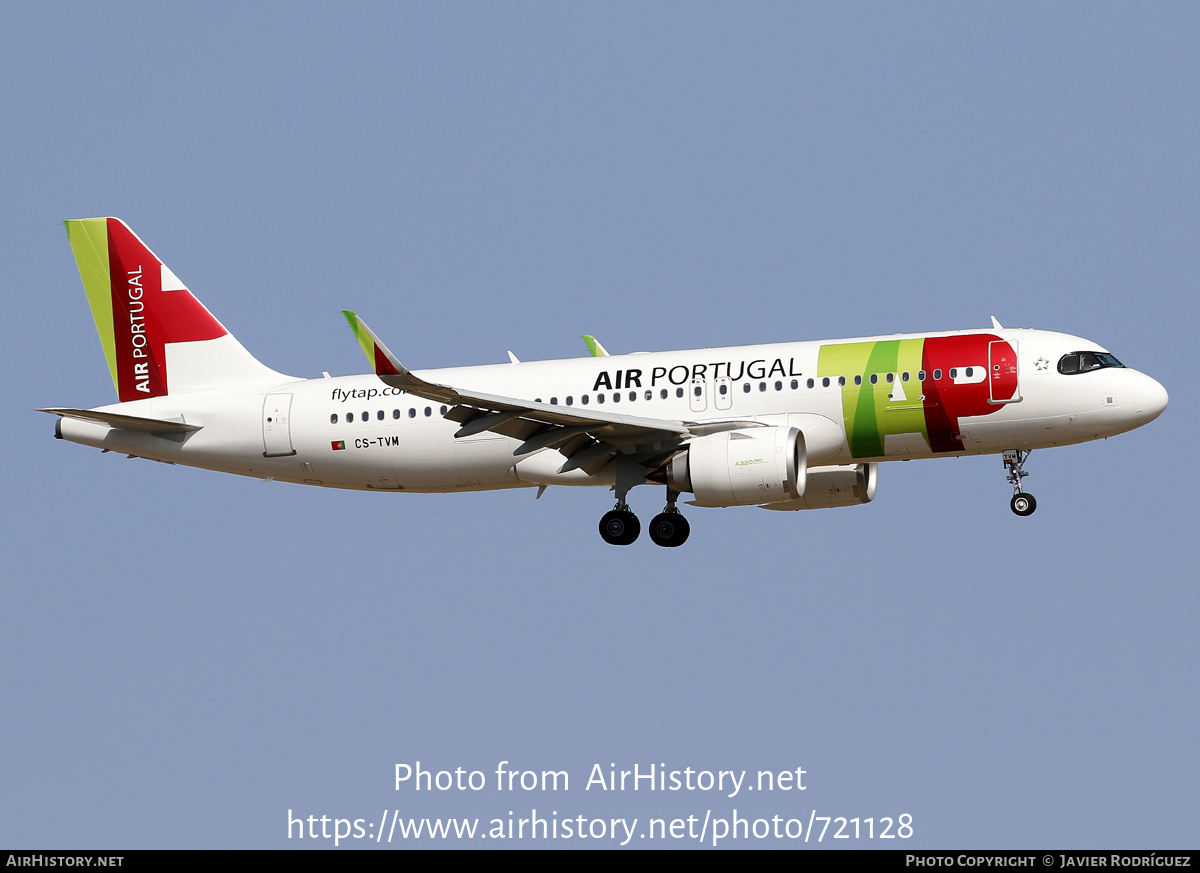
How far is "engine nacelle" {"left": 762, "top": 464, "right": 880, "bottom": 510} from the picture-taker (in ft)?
132

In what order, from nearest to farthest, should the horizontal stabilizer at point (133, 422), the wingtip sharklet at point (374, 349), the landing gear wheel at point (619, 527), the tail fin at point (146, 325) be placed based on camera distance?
1. the wingtip sharklet at point (374, 349)
2. the landing gear wheel at point (619, 527)
3. the horizontal stabilizer at point (133, 422)
4. the tail fin at point (146, 325)

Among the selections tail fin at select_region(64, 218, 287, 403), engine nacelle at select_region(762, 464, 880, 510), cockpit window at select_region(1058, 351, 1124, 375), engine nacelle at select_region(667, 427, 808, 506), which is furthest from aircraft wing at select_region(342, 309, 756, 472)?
tail fin at select_region(64, 218, 287, 403)

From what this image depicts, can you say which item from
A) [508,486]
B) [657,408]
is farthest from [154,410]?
[657,408]

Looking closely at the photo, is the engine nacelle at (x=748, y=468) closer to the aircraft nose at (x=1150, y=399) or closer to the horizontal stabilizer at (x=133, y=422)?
the aircraft nose at (x=1150, y=399)

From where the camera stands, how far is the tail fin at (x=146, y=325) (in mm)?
42438

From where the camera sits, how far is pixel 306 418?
4031cm

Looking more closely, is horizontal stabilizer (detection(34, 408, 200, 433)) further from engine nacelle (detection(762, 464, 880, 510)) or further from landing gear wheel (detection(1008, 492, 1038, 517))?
landing gear wheel (detection(1008, 492, 1038, 517))

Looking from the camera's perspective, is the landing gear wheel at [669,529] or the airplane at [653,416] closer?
Answer: the airplane at [653,416]

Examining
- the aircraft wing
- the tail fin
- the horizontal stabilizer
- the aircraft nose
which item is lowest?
the aircraft wing

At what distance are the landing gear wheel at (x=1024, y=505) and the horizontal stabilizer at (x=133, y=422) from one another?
19801 millimetres

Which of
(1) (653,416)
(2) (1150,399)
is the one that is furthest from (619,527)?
(2) (1150,399)

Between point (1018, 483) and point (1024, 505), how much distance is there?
1.76ft

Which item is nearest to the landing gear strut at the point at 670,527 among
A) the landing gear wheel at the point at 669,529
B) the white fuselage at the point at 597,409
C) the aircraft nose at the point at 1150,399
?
the landing gear wheel at the point at 669,529

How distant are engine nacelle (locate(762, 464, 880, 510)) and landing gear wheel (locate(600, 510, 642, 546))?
3.80 metres
